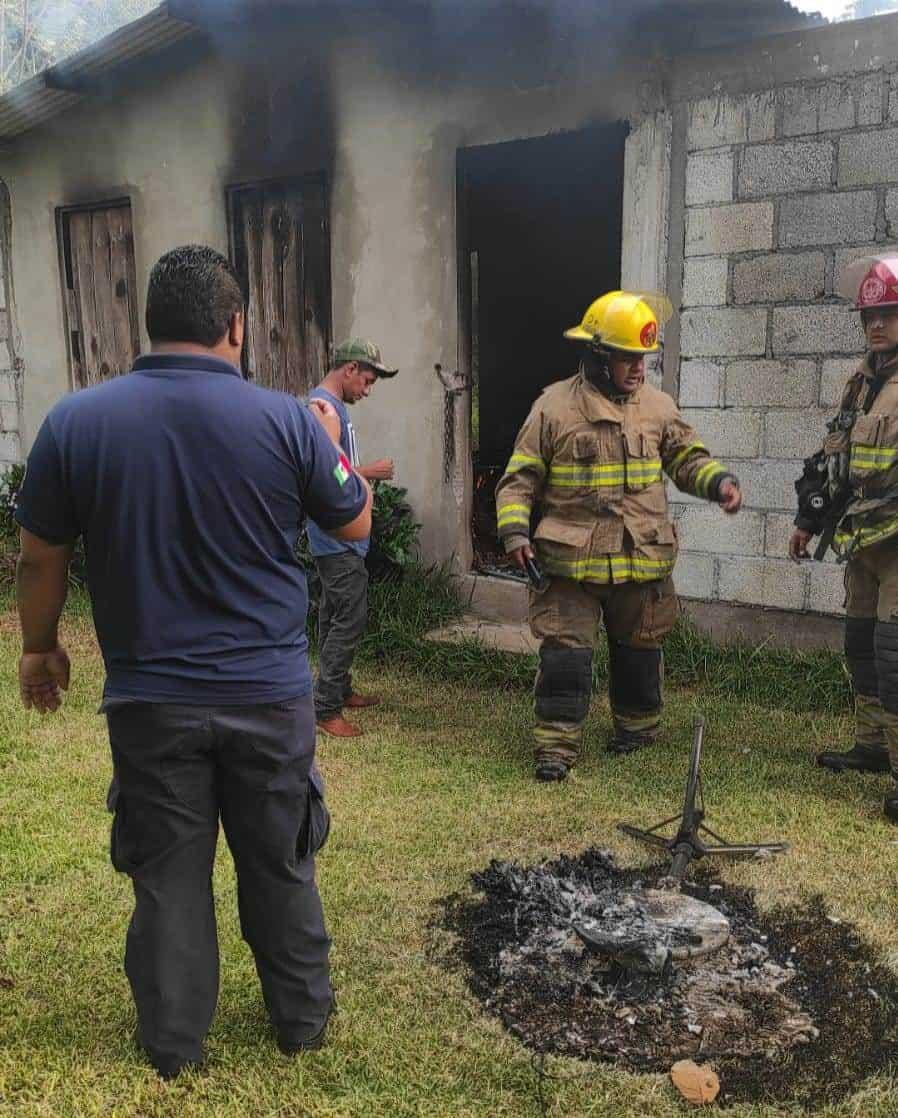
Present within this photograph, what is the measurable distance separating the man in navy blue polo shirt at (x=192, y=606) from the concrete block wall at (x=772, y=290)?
3.69m

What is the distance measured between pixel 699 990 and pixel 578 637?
1914mm

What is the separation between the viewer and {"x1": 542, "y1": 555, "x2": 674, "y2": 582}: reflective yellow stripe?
440 centimetres

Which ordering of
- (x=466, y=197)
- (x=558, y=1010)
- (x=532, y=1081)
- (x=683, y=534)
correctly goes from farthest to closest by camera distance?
(x=466, y=197) < (x=683, y=534) < (x=558, y=1010) < (x=532, y=1081)

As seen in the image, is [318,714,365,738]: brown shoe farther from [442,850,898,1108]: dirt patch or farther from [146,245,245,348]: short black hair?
[146,245,245,348]: short black hair

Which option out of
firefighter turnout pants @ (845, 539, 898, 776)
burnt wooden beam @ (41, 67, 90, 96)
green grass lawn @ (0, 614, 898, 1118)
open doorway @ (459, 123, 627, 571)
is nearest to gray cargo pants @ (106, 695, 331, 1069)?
green grass lawn @ (0, 614, 898, 1118)

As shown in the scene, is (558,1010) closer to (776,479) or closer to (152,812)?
(152,812)

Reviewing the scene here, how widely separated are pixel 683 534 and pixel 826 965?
327cm

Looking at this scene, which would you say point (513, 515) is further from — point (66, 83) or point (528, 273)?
point (528, 273)

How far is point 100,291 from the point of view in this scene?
880cm

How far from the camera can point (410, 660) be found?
6270mm

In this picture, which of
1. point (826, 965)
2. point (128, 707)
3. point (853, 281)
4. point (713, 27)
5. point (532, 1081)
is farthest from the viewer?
point (713, 27)

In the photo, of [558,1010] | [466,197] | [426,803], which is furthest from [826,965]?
[466,197]

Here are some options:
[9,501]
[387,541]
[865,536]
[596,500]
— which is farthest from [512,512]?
[9,501]

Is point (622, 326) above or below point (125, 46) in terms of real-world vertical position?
below
